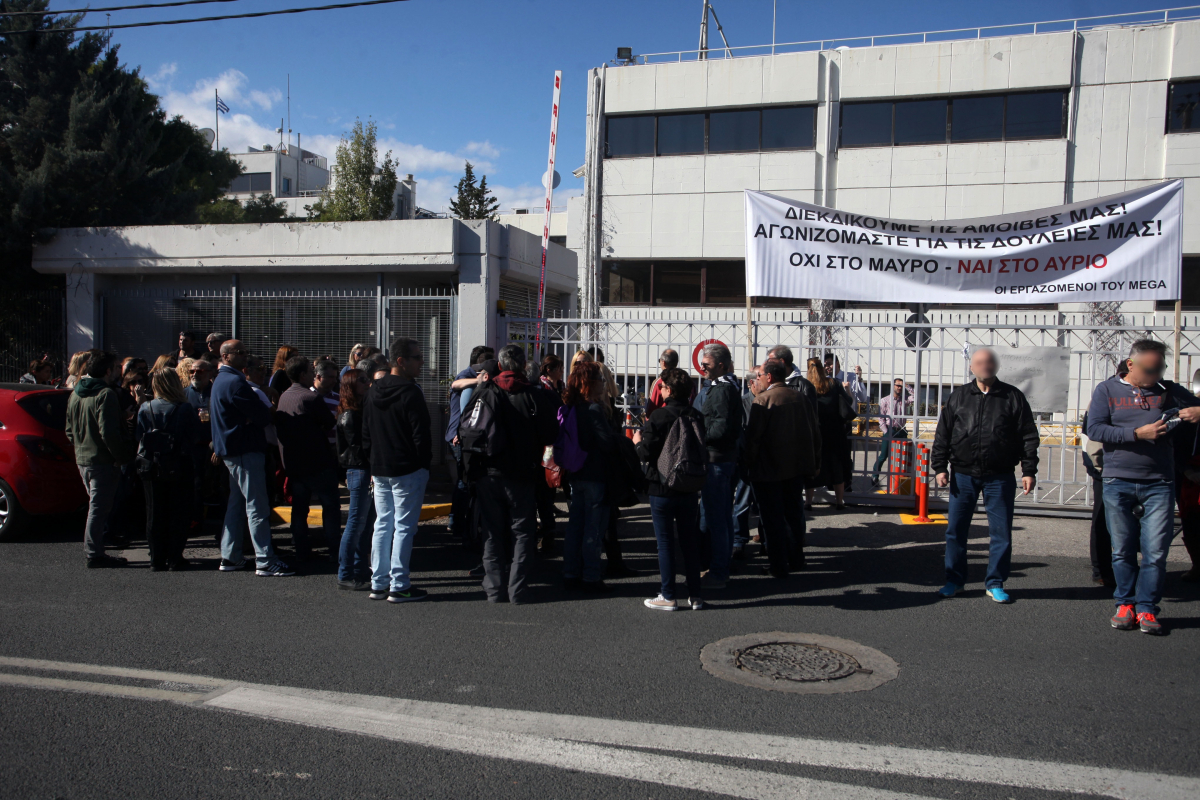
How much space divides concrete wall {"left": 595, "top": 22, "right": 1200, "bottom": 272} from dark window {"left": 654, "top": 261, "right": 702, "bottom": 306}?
15.8 inches

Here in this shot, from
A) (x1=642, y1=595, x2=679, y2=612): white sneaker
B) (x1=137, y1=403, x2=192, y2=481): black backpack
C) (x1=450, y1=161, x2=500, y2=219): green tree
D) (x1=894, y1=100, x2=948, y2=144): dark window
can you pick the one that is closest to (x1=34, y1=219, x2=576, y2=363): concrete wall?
(x1=137, y1=403, x2=192, y2=481): black backpack

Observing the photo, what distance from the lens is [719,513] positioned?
6266 mm

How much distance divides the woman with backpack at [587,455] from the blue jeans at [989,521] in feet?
8.46

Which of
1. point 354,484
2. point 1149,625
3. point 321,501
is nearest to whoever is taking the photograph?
point 1149,625

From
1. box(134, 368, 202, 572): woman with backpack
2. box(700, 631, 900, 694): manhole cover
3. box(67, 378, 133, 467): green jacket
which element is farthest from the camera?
box(67, 378, 133, 467): green jacket

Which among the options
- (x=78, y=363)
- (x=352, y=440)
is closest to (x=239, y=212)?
(x=78, y=363)

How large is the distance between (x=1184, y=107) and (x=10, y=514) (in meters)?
24.3

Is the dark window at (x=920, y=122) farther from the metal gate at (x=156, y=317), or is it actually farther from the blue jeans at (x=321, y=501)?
the blue jeans at (x=321, y=501)

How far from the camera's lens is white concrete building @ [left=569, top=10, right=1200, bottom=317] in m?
19.6

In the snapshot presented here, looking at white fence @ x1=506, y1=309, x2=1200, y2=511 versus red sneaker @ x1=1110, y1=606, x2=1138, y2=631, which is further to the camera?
white fence @ x1=506, y1=309, x2=1200, y2=511

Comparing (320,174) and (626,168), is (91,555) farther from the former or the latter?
(320,174)

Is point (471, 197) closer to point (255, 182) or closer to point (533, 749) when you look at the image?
point (255, 182)

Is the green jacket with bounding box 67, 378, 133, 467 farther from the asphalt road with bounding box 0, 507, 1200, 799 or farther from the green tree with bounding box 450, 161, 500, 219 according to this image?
the green tree with bounding box 450, 161, 500, 219

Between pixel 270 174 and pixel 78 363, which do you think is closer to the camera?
pixel 78 363
